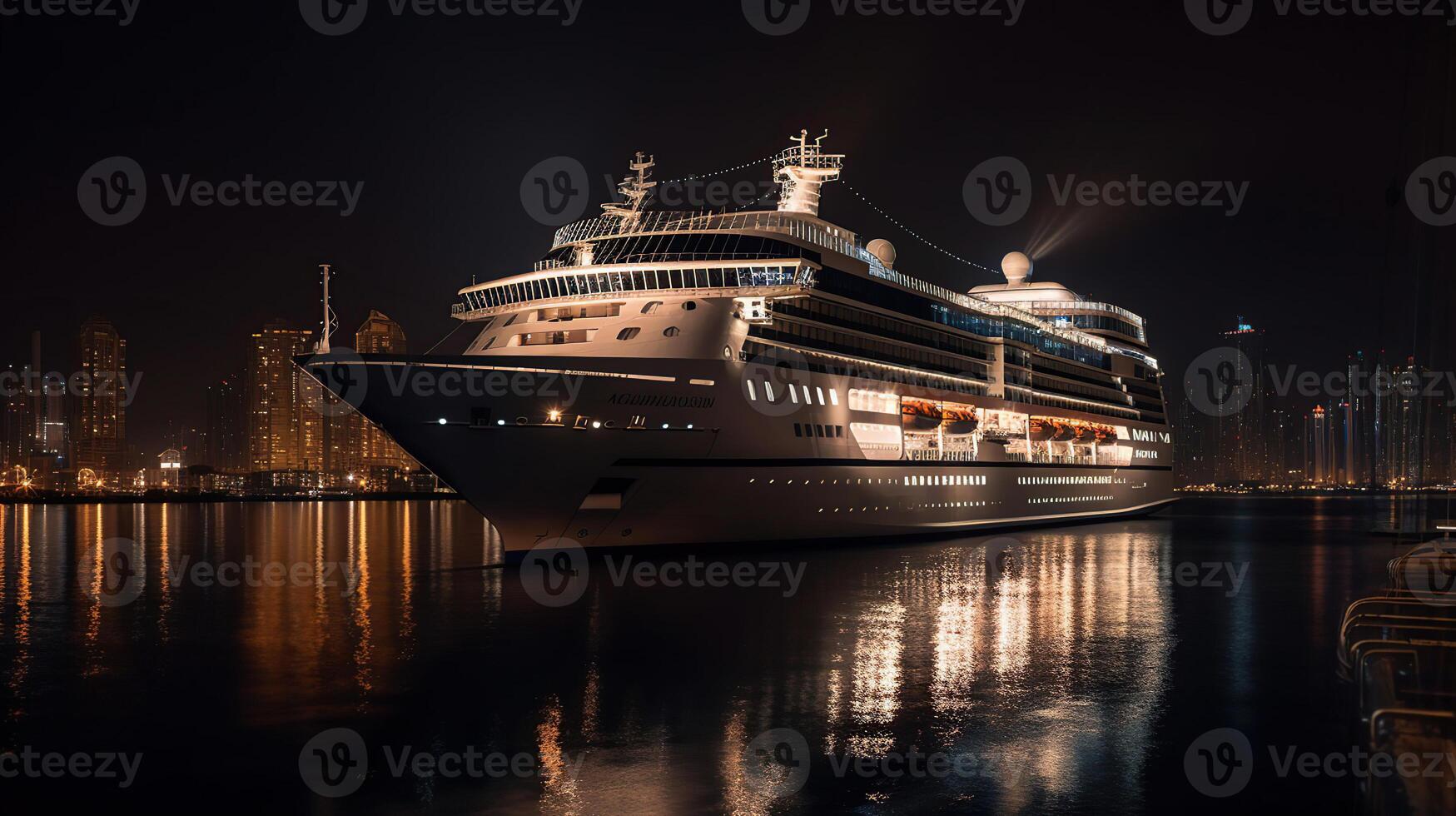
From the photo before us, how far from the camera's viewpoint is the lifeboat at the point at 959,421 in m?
51.0

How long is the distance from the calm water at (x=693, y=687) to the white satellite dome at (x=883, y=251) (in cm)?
1809

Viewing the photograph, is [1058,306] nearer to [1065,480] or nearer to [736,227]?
[1065,480]

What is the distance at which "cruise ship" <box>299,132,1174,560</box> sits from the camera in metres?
32.3

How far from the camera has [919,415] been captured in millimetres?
47875

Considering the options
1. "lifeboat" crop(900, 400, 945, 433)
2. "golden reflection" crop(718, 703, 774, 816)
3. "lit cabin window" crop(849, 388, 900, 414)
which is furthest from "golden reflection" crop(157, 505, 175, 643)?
"lifeboat" crop(900, 400, 945, 433)

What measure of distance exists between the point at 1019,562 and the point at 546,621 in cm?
2095

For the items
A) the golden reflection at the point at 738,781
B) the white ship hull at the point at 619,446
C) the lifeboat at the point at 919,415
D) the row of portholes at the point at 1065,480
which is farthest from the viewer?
the row of portholes at the point at 1065,480

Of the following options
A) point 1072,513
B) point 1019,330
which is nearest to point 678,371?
point 1019,330

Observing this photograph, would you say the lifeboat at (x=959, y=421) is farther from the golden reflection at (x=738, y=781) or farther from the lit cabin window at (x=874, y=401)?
the golden reflection at (x=738, y=781)

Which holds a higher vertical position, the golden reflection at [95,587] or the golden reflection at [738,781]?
the golden reflection at [738,781]

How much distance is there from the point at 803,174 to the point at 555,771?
38.8 metres

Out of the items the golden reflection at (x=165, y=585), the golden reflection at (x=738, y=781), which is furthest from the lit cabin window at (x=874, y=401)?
the golden reflection at (x=738, y=781)

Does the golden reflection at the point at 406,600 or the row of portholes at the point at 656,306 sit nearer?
the golden reflection at the point at 406,600

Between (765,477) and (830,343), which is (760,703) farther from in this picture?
(830,343)
